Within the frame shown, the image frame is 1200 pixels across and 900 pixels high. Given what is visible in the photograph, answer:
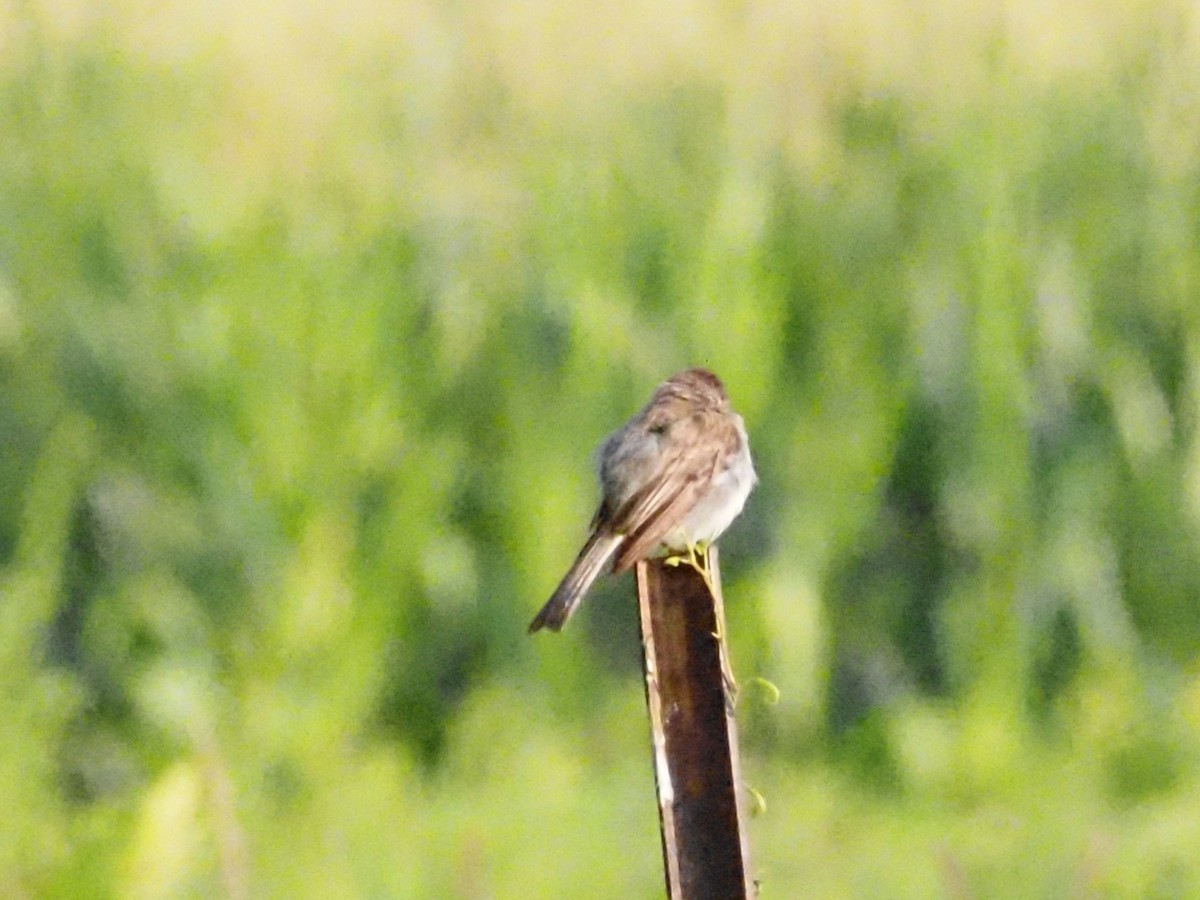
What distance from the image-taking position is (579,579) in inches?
136

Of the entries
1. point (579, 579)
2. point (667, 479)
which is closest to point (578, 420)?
point (667, 479)

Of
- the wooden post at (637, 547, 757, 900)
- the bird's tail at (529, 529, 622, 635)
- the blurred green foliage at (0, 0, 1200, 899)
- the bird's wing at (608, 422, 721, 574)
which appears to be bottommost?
the wooden post at (637, 547, 757, 900)

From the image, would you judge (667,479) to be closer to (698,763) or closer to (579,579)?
(579,579)

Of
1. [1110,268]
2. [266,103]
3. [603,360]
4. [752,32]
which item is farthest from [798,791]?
[266,103]

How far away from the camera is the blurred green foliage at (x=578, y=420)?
16.0 feet

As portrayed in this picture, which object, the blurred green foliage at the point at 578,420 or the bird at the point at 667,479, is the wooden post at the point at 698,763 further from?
the blurred green foliage at the point at 578,420

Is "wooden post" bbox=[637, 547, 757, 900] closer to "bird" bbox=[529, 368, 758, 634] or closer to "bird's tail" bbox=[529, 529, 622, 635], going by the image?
"bird's tail" bbox=[529, 529, 622, 635]

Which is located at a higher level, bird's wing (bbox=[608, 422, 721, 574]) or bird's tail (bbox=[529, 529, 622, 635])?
bird's wing (bbox=[608, 422, 721, 574])

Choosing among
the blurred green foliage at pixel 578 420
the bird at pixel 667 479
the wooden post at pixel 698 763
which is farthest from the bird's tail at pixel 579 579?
the blurred green foliage at pixel 578 420

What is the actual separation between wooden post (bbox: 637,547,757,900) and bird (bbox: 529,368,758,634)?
106 centimetres

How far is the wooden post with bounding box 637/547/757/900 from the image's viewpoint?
2191 mm

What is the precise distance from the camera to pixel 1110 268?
5266 millimetres

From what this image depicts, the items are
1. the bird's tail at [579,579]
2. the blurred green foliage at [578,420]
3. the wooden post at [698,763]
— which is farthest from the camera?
the blurred green foliage at [578,420]

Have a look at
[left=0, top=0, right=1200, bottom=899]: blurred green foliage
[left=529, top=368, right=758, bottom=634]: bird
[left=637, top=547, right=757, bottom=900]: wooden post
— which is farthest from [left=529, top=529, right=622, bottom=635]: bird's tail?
[left=0, top=0, right=1200, bottom=899]: blurred green foliage
